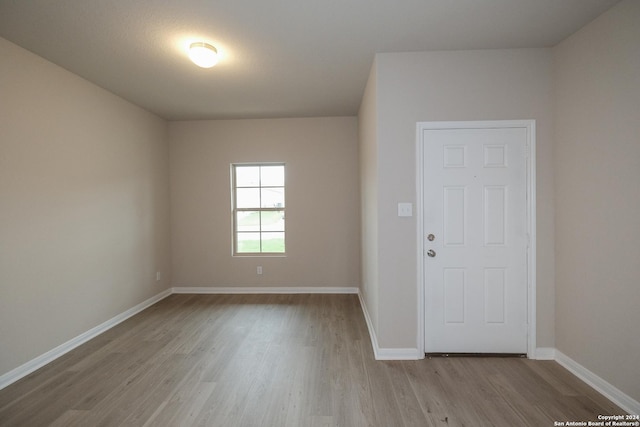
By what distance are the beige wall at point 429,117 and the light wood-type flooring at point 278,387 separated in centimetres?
43

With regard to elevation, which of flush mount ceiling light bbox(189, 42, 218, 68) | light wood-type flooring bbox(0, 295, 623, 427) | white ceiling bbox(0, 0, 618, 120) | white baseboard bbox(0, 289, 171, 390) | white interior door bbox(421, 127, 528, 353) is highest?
white ceiling bbox(0, 0, 618, 120)

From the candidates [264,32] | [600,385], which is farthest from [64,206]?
[600,385]

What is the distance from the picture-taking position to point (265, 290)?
4.67 m

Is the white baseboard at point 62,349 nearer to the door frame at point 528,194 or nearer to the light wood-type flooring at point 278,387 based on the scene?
the light wood-type flooring at point 278,387

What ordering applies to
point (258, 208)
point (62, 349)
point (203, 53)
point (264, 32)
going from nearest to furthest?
point (264, 32) → point (203, 53) → point (62, 349) → point (258, 208)

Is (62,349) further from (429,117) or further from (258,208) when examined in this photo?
(429,117)

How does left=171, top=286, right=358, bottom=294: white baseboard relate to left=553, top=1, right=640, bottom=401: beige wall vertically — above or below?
below

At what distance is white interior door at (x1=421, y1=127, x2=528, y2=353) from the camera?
2.62 meters

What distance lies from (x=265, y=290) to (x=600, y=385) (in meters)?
3.88

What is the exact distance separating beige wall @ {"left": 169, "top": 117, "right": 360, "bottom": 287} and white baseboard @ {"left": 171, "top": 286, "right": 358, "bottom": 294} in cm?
7

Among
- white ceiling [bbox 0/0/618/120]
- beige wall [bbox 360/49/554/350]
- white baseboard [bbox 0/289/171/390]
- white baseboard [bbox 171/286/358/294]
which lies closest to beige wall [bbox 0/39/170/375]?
white baseboard [bbox 0/289/171/390]

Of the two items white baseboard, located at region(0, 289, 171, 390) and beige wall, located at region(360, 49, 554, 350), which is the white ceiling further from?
white baseboard, located at region(0, 289, 171, 390)

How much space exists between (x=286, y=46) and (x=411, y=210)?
1814 mm

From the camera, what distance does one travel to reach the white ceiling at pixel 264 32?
2020 mm
